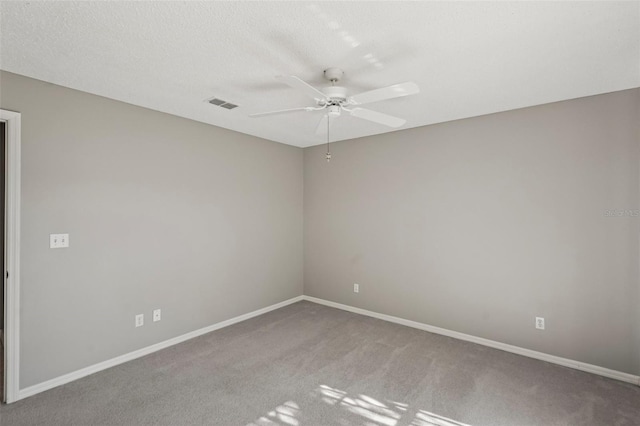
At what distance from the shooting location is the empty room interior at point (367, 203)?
75.7 inches

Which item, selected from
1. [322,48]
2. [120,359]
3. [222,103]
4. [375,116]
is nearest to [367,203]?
[375,116]

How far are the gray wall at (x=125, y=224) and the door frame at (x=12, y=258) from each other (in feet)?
0.17

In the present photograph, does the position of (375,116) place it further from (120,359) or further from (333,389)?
(120,359)

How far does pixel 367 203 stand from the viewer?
4.37 metres

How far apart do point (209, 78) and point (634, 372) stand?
14.0 ft

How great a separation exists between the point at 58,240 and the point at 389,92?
2.85 meters

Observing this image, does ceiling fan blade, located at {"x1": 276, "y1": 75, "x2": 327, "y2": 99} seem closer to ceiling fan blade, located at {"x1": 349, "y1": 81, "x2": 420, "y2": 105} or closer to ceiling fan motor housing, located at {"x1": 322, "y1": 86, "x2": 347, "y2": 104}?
ceiling fan motor housing, located at {"x1": 322, "y1": 86, "x2": 347, "y2": 104}

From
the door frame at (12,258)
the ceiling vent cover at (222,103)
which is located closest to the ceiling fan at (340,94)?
the ceiling vent cover at (222,103)

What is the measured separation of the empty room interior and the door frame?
0.05ft

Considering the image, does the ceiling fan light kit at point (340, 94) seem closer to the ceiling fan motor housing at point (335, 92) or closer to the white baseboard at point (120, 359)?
the ceiling fan motor housing at point (335, 92)

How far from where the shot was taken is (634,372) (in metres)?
2.69

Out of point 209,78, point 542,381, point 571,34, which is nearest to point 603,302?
point 542,381

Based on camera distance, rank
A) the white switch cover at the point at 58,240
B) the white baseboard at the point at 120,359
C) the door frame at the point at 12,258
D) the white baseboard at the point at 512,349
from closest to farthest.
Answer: the door frame at the point at 12,258, the white baseboard at the point at 120,359, the white switch cover at the point at 58,240, the white baseboard at the point at 512,349

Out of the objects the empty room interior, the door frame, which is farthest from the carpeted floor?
the door frame
